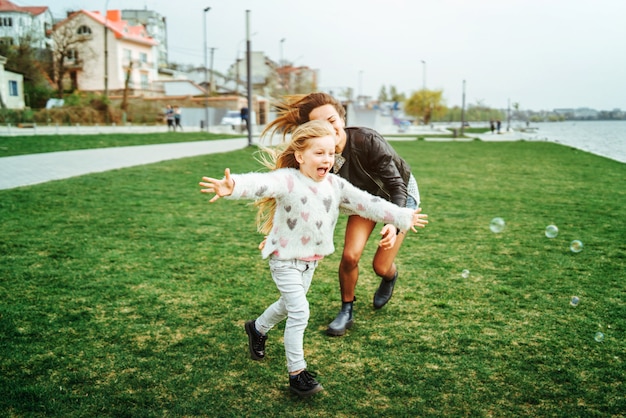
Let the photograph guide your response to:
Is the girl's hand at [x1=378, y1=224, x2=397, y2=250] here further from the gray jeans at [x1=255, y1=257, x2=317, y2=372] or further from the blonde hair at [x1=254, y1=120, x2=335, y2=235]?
the blonde hair at [x1=254, y1=120, x2=335, y2=235]

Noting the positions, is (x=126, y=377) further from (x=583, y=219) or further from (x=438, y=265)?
(x=583, y=219)

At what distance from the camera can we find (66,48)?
209ft

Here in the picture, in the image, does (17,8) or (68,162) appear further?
(17,8)

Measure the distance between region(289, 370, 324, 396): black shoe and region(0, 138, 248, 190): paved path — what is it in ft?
31.6

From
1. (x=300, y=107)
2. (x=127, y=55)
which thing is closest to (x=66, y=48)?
(x=127, y=55)

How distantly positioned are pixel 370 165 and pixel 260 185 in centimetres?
112

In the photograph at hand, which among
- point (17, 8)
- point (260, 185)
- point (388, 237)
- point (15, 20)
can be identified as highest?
point (17, 8)

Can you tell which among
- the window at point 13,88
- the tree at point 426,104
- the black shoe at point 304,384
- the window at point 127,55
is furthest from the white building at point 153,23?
the black shoe at point 304,384

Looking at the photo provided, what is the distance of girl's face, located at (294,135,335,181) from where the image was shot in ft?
11.0

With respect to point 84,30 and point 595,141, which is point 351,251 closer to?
point 595,141

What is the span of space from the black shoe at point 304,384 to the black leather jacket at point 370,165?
1.42 meters

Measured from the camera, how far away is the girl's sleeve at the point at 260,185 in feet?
10.4

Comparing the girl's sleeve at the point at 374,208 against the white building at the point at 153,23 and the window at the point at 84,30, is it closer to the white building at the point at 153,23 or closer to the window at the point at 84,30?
the window at the point at 84,30

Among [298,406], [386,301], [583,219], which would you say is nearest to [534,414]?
[298,406]
